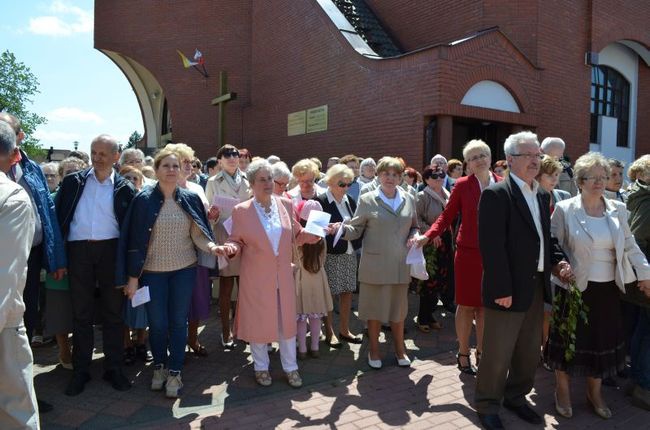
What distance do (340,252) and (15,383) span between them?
3.35 metres

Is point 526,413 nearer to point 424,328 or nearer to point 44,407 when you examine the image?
point 424,328

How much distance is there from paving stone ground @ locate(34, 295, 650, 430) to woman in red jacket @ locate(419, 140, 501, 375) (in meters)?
0.44

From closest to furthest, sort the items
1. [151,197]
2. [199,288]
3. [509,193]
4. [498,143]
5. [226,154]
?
[509,193] < [151,197] < [199,288] < [226,154] < [498,143]

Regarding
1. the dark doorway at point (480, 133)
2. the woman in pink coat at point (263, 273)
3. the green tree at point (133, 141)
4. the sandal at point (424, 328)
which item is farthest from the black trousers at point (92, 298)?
the green tree at point (133, 141)

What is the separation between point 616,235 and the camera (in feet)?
12.3

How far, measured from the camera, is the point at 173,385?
159 inches

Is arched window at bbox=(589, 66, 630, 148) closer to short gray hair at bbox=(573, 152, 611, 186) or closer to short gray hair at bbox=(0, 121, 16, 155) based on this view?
short gray hair at bbox=(573, 152, 611, 186)

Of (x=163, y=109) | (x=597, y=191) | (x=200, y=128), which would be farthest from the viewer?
(x=163, y=109)

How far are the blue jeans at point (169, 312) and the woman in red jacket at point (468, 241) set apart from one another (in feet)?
6.86

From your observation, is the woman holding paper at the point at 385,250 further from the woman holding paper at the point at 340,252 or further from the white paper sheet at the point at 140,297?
the white paper sheet at the point at 140,297

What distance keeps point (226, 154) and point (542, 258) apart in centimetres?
331

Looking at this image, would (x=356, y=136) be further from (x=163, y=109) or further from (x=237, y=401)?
(x=163, y=109)

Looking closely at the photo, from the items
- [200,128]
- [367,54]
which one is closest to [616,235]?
[367,54]

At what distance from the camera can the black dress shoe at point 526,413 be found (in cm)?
371
